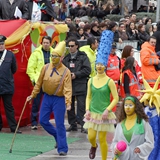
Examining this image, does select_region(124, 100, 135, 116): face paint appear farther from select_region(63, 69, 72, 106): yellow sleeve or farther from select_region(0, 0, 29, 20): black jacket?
select_region(0, 0, 29, 20): black jacket

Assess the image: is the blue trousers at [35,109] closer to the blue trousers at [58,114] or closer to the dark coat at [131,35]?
the blue trousers at [58,114]

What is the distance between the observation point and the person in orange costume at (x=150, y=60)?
1491 cm

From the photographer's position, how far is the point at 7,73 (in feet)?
45.1

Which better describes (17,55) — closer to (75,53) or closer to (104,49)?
(75,53)

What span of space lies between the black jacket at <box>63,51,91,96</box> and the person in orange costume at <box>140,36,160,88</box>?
152 cm

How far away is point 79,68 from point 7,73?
1.50 metres

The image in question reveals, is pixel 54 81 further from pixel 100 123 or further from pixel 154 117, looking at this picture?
pixel 154 117

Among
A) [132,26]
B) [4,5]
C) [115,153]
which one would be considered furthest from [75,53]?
[132,26]

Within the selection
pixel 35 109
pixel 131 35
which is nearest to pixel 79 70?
pixel 35 109

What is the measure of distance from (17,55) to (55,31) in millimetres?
1304

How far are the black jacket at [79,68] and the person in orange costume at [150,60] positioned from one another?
1.52m

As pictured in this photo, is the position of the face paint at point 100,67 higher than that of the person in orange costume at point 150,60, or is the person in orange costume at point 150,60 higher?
the face paint at point 100,67

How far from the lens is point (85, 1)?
122 feet

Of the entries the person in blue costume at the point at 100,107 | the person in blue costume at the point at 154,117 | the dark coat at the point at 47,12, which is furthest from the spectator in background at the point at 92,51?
the person in blue costume at the point at 154,117
